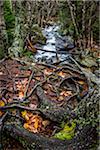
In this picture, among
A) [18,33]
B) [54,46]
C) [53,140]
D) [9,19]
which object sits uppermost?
[9,19]

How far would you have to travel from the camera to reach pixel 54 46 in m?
10.4

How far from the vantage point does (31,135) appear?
179 inches

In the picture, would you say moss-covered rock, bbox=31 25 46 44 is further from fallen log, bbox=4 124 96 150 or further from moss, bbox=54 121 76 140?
fallen log, bbox=4 124 96 150

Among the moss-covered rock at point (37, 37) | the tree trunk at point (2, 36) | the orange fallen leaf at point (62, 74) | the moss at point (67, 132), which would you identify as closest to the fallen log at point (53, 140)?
the moss at point (67, 132)

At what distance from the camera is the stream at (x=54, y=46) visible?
876cm

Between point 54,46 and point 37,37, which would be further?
point 37,37

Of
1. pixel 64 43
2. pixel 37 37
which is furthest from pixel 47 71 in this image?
pixel 37 37

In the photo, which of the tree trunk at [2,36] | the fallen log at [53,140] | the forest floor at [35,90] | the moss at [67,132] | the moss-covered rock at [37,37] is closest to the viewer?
the fallen log at [53,140]

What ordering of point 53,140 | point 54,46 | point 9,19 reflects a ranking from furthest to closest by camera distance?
point 54,46, point 9,19, point 53,140

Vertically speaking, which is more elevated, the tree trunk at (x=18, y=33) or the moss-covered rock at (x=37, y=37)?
the tree trunk at (x=18, y=33)

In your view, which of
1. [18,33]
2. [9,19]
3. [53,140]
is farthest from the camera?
[18,33]

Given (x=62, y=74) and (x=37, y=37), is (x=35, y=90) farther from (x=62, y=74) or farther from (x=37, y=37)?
(x=37, y=37)

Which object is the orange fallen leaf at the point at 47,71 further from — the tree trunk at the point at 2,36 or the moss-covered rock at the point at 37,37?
the moss-covered rock at the point at 37,37

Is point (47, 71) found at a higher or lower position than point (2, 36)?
lower
